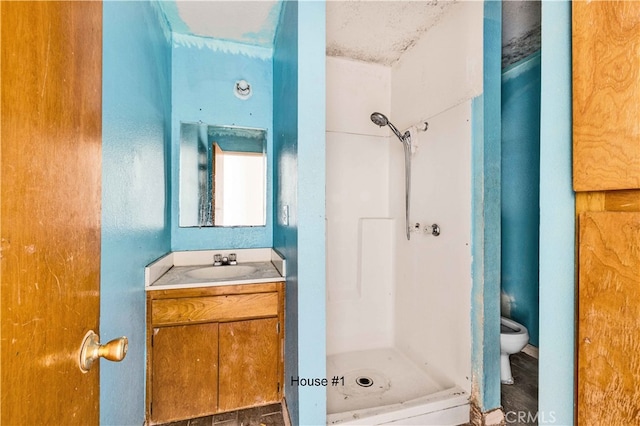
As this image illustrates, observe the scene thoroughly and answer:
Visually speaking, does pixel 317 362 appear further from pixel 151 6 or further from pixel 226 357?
pixel 151 6

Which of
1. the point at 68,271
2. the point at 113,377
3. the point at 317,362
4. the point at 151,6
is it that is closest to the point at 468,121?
the point at 317,362

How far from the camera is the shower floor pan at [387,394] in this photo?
1.42 m

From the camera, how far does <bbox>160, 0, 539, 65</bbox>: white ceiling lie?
1692 millimetres

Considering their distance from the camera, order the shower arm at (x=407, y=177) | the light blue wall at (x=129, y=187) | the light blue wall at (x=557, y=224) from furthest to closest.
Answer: the shower arm at (x=407, y=177), the light blue wall at (x=129, y=187), the light blue wall at (x=557, y=224)

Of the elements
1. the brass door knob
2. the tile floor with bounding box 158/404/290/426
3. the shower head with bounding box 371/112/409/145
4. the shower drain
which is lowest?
the tile floor with bounding box 158/404/290/426

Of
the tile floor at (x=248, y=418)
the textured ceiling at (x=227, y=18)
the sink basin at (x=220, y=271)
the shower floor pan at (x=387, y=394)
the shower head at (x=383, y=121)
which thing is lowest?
the tile floor at (x=248, y=418)

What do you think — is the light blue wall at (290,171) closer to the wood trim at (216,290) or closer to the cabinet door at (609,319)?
the wood trim at (216,290)

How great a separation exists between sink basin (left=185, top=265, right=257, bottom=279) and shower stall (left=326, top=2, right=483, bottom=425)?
0.71 m

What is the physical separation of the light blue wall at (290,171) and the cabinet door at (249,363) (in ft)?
0.32

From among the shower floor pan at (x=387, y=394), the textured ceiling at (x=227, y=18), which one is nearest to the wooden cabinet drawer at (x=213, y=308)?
the shower floor pan at (x=387, y=394)

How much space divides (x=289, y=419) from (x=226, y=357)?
0.49 m

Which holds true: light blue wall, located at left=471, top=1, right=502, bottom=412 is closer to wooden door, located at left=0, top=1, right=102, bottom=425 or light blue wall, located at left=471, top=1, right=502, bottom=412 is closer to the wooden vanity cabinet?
the wooden vanity cabinet

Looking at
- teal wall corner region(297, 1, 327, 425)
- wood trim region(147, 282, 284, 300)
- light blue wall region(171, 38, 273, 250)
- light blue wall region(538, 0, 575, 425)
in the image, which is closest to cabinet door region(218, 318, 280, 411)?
wood trim region(147, 282, 284, 300)

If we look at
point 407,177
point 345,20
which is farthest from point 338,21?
point 407,177
